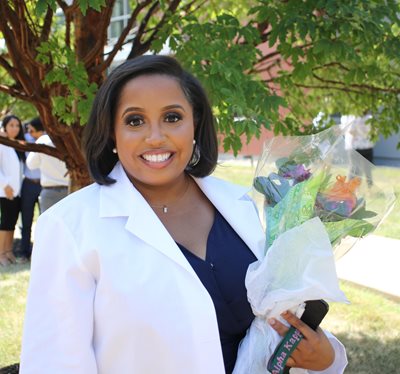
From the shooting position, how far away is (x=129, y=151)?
1835mm

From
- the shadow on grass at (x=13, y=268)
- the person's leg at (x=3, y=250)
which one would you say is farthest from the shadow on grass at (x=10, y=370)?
the person's leg at (x=3, y=250)

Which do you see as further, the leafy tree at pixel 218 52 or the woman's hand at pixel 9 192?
the woman's hand at pixel 9 192

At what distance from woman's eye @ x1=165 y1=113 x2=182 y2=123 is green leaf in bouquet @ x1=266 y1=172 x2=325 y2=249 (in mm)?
397

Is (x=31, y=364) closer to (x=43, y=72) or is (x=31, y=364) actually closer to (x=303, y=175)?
(x=303, y=175)

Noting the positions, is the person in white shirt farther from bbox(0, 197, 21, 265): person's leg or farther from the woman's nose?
the woman's nose

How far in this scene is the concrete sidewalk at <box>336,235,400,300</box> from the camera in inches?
249

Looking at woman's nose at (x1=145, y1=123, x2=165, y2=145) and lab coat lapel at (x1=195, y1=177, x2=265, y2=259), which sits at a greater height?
woman's nose at (x1=145, y1=123, x2=165, y2=145)

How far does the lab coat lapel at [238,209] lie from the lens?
198cm

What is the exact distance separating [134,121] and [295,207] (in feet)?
1.75

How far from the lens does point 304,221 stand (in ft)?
5.57

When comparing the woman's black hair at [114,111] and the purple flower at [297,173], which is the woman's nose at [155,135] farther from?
the purple flower at [297,173]

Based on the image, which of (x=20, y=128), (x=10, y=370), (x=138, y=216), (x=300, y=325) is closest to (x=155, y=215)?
(x=138, y=216)

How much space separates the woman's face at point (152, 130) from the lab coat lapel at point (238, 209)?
234mm

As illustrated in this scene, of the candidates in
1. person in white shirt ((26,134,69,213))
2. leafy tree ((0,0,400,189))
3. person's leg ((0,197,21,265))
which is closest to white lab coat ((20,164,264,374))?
leafy tree ((0,0,400,189))
